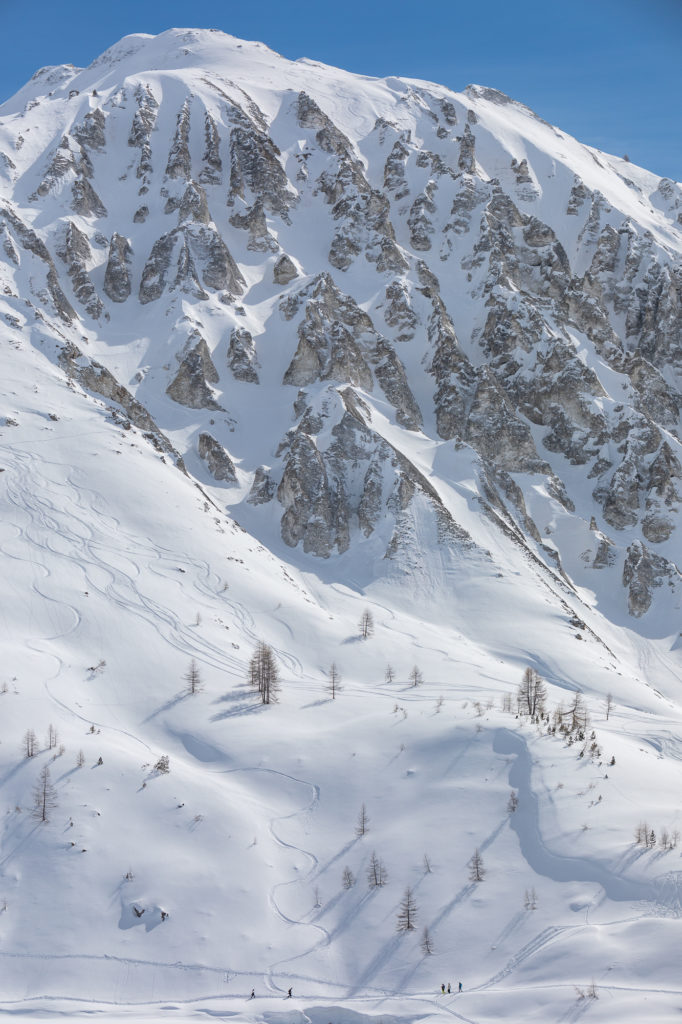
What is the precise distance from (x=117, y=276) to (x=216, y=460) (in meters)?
36.6

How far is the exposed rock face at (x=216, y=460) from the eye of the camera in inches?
2997

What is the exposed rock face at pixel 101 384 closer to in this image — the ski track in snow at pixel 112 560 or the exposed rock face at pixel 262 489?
the exposed rock face at pixel 262 489

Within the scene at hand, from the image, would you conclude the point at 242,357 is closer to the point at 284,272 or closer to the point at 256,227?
the point at 284,272

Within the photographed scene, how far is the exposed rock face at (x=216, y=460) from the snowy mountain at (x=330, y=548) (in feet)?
2.05

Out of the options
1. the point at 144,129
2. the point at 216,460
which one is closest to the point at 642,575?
the point at 216,460

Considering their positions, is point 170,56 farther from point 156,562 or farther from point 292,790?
point 292,790

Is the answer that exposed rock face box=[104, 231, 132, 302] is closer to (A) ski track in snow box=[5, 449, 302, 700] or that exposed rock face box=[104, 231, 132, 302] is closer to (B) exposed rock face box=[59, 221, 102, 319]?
(B) exposed rock face box=[59, 221, 102, 319]

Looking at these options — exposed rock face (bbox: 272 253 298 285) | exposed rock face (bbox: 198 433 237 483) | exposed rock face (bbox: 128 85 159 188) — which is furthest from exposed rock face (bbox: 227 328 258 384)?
exposed rock face (bbox: 128 85 159 188)

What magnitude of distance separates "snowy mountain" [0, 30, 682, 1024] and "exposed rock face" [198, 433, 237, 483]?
0.62 metres

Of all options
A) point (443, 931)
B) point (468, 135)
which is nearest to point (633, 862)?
point (443, 931)

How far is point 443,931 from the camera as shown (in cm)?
2081

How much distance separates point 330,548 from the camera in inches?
2709

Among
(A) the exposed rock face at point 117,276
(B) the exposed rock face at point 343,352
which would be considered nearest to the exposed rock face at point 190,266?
(A) the exposed rock face at point 117,276

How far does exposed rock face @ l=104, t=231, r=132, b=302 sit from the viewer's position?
96188 millimetres
